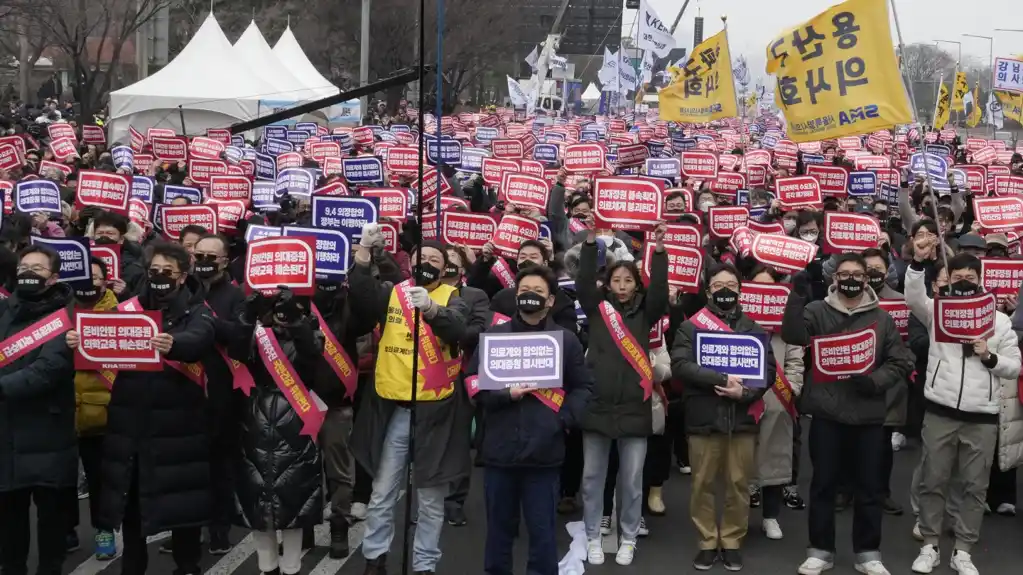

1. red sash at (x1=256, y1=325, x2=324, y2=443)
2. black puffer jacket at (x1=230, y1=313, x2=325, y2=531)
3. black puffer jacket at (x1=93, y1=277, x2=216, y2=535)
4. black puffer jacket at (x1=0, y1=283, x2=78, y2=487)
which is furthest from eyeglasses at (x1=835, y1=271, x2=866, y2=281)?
black puffer jacket at (x1=0, y1=283, x2=78, y2=487)

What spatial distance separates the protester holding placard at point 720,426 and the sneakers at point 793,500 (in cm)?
126

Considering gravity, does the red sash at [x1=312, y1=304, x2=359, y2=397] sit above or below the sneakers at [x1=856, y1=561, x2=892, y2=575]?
above

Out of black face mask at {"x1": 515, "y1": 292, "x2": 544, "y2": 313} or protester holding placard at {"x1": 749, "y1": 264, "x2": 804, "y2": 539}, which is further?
protester holding placard at {"x1": 749, "y1": 264, "x2": 804, "y2": 539}

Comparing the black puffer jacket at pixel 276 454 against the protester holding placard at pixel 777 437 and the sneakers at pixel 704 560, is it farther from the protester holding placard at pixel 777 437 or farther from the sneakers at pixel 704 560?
the protester holding placard at pixel 777 437

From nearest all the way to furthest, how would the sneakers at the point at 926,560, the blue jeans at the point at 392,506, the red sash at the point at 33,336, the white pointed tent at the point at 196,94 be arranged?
1. the red sash at the point at 33,336
2. the blue jeans at the point at 392,506
3. the sneakers at the point at 926,560
4. the white pointed tent at the point at 196,94

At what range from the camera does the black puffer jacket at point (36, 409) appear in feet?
20.5

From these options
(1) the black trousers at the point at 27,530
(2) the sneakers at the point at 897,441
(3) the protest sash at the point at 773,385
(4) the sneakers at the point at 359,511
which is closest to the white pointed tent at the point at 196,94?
(2) the sneakers at the point at 897,441

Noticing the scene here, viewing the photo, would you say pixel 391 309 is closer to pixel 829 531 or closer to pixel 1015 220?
pixel 829 531

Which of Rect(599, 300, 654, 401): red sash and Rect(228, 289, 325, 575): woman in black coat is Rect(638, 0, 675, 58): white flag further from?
Rect(228, 289, 325, 575): woman in black coat

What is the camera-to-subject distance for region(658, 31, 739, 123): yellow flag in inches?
670

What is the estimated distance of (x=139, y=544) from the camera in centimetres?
657

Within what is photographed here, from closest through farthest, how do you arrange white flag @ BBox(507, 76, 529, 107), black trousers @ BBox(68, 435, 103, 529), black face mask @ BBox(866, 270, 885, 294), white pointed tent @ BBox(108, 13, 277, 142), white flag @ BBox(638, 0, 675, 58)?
black trousers @ BBox(68, 435, 103, 529) < black face mask @ BBox(866, 270, 885, 294) < white flag @ BBox(638, 0, 675, 58) < white pointed tent @ BBox(108, 13, 277, 142) < white flag @ BBox(507, 76, 529, 107)

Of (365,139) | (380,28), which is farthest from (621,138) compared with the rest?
(380,28)

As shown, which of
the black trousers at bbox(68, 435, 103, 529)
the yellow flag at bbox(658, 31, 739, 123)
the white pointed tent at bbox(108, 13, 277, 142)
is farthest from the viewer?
the white pointed tent at bbox(108, 13, 277, 142)
